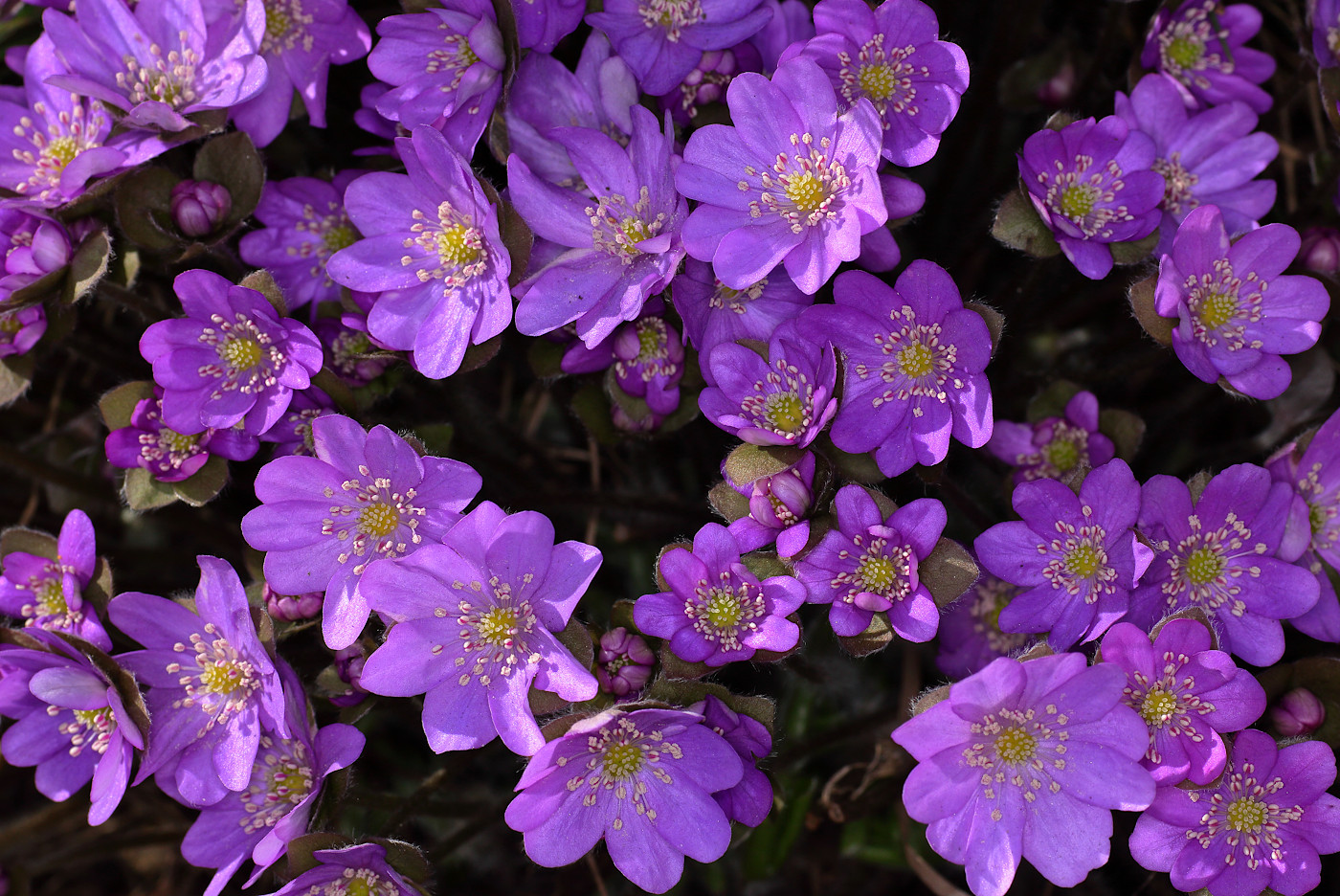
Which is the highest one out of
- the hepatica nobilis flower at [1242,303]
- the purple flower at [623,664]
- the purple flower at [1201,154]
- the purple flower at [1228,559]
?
the purple flower at [1201,154]

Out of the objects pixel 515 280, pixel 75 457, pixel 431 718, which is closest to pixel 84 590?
pixel 75 457

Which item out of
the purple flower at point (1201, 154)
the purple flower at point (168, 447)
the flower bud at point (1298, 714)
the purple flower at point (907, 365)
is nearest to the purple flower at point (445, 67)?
the purple flower at point (168, 447)

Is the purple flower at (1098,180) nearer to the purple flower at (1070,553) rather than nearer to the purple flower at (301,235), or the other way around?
the purple flower at (1070,553)

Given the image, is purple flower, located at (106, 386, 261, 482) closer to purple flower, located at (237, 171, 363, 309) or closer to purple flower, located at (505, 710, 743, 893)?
purple flower, located at (237, 171, 363, 309)

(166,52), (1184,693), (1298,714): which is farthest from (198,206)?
(1298,714)

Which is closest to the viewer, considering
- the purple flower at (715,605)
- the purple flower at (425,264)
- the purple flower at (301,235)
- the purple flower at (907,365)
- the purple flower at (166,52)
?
the purple flower at (715,605)

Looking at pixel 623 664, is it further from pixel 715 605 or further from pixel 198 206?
pixel 198 206
